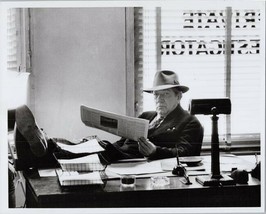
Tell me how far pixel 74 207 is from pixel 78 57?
133 centimetres

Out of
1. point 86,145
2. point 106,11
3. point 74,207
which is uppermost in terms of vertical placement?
point 106,11

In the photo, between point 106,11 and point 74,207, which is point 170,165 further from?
point 106,11

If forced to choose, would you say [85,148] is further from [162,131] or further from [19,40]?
[19,40]

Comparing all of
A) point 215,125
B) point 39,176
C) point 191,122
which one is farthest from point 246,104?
point 39,176

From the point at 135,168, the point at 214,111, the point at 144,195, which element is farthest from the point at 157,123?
the point at 144,195

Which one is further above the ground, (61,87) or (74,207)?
(61,87)

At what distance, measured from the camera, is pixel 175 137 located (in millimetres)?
2664

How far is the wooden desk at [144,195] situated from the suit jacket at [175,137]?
22.5 inches

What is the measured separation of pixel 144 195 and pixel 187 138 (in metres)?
0.90

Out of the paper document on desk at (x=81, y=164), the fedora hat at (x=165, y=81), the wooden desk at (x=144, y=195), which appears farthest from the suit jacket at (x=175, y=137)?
the wooden desk at (x=144, y=195)

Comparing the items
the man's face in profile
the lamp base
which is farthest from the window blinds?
the lamp base

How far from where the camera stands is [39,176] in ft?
6.32

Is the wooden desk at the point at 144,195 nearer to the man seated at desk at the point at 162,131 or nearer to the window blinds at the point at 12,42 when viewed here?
the man seated at desk at the point at 162,131

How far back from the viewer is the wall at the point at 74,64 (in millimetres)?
2834
